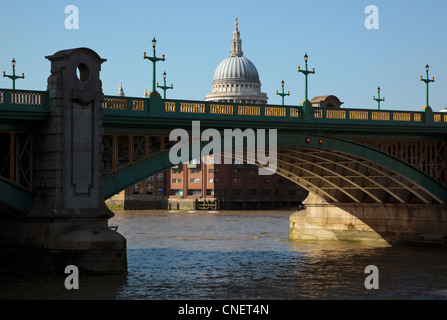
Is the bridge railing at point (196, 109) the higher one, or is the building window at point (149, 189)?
the bridge railing at point (196, 109)

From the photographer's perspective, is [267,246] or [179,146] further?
[267,246]

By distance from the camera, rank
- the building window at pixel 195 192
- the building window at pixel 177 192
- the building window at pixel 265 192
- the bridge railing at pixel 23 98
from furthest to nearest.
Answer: the building window at pixel 177 192 → the building window at pixel 195 192 → the building window at pixel 265 192 → the bridge railing at pixel 23 98

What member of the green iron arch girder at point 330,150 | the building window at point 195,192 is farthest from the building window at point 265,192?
the green iron arch girder at point 330,150

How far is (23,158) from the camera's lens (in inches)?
1351

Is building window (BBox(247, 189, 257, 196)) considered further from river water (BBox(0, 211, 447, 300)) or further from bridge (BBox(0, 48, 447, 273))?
bridge (BBox(0, 48, 447, 273))

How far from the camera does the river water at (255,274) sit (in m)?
31.5

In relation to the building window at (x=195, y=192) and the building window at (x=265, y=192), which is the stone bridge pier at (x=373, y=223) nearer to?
the building window at (x=265, y=192)

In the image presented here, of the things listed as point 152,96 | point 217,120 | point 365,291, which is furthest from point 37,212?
point 365,291

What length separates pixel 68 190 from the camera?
3353 centimetres

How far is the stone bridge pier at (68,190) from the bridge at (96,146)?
42 millimetres

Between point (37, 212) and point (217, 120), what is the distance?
34.8ft

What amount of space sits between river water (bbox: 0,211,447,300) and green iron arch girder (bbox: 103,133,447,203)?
398cm

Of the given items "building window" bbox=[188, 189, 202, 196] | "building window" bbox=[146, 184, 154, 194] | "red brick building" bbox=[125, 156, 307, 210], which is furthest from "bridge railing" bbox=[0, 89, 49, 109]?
"building window" bbox=[146, 184, 154, 194]
